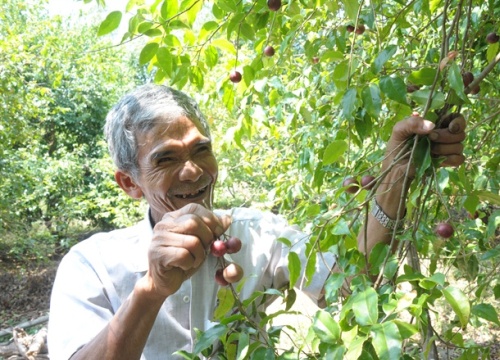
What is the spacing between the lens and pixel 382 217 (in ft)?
4.11

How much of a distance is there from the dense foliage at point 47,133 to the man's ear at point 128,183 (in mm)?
4247

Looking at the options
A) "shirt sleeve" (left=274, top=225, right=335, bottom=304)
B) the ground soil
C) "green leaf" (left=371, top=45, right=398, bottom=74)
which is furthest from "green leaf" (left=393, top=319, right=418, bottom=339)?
the ground soil

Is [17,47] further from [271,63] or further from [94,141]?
[271,63]

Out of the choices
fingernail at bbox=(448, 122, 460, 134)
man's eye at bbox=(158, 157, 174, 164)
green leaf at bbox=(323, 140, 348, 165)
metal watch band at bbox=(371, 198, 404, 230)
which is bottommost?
metal watch band at bbox=(371, 198, 404, 230)

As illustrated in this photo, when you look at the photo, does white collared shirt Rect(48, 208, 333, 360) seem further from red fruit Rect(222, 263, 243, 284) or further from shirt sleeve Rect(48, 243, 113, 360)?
red fruit Rect(222, 263, 243, 284)

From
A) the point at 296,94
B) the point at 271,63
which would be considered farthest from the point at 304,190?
the point at 271,63

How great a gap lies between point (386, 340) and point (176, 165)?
93 centimetres

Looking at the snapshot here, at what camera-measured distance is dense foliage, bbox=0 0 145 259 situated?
659 cm

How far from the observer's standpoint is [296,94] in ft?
7.72

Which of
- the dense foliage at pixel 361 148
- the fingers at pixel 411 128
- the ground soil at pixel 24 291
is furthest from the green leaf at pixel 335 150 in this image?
the ground soil at pixel 24 291

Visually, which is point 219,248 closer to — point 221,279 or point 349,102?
point 221,279

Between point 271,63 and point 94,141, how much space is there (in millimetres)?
9505

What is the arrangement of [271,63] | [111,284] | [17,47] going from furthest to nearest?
[17,47], [271,63], [111,284]

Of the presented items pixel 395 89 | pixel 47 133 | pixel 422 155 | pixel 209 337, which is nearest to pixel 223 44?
pixel 395 89
